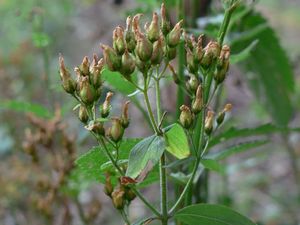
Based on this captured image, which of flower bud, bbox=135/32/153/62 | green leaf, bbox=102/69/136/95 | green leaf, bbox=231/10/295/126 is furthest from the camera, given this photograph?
green leaf, bbox=231/10/295/126

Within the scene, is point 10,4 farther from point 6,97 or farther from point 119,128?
point 119,128

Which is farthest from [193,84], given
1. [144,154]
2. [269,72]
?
[269,72]

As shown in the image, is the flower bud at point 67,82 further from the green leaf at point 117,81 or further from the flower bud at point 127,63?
the green leaf at point 117,81

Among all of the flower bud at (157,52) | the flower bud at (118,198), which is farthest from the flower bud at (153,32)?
the flower bud at (118,198)

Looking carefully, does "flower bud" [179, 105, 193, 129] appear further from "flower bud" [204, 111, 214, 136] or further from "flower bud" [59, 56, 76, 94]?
"flower bud" [59, 56, 76, 94]

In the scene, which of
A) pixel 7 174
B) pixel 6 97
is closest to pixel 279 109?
pixel 7 174

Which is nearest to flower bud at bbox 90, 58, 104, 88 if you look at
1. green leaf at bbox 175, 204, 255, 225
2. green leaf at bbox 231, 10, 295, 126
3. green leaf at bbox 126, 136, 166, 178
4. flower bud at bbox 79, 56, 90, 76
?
flower bud at bbox 79, 56, 90, 76
